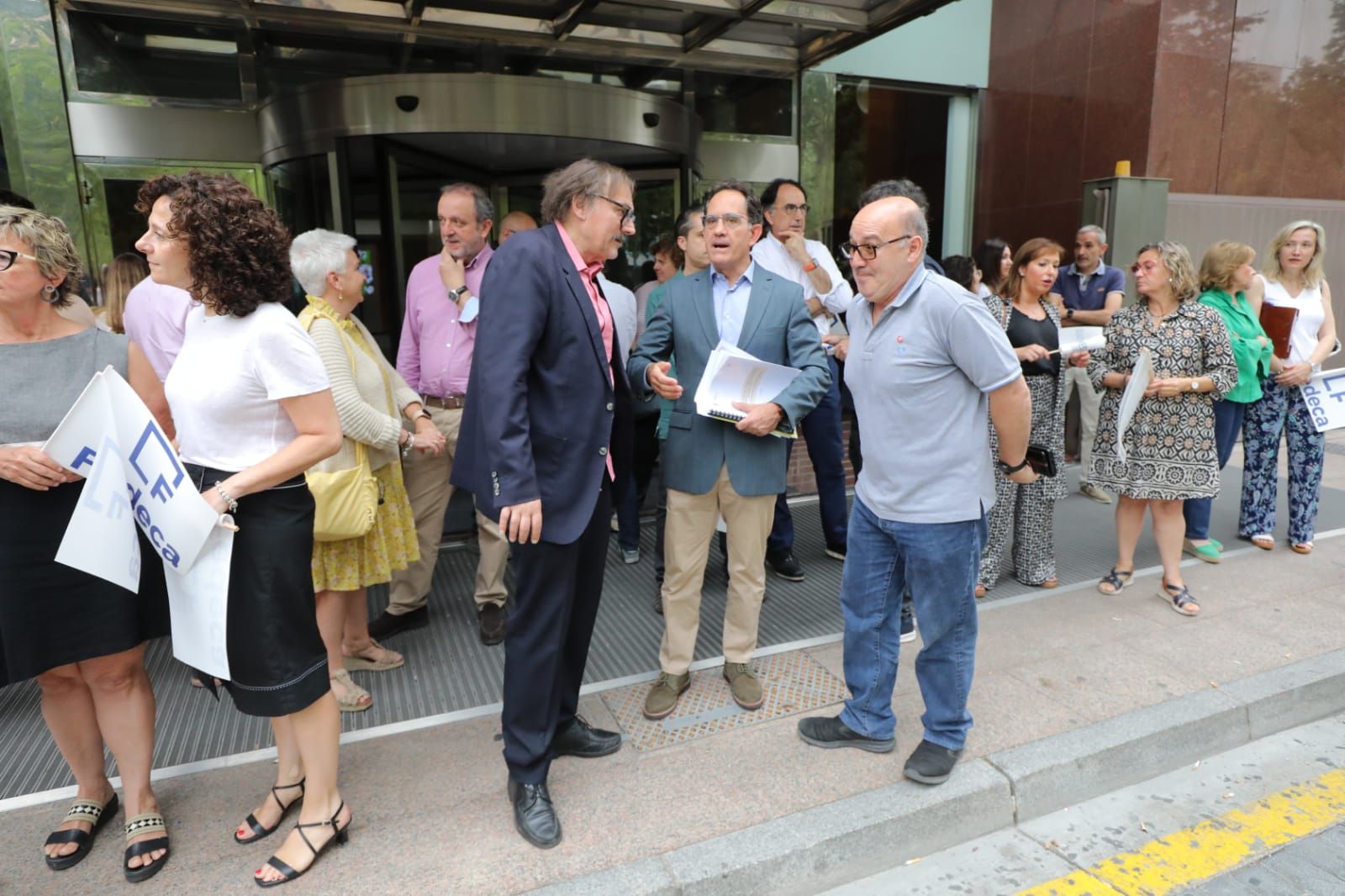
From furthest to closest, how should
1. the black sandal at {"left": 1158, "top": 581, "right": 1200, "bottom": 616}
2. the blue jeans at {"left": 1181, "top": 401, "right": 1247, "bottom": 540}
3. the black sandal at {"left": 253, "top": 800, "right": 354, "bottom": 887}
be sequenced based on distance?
the blue jeans at {"left": 1181, "top": 401, "right": 1247, "bottom": 540}
the black sandal at {"left": 1158, "top": 581, "right": 1200, "bottom": 616}
the black sandal at {"left": 253, "top": 800, "right": 354, "bottom": 887}

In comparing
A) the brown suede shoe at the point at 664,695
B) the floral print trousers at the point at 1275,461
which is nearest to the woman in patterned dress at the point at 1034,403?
the floral print trousers at the point at 1275,461

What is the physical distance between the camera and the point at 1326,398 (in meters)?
5.14

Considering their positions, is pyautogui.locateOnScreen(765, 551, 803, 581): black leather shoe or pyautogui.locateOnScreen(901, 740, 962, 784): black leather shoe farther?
pyautogui.locateOnScreen(765, 551, 803, 581): black leather shoe

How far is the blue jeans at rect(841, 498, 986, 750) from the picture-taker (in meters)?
2.75

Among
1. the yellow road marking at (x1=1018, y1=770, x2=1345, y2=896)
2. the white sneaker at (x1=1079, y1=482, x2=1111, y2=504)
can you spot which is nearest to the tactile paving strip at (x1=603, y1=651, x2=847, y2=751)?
the yellow road marking at (x1=1018, y1=770, x2=1345, y2=896)

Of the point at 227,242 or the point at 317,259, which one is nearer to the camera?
the point at 227,242

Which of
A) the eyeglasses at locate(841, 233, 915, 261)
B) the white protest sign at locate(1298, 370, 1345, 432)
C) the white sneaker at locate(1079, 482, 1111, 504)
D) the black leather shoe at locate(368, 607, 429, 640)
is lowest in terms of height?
the white sneaker at locate(1079, 482, 1111, 504)

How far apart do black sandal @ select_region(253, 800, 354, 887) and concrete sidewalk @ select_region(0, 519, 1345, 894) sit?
0.03 metres

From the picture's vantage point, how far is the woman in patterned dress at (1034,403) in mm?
4348

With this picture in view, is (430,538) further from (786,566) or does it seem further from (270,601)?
(786,566)

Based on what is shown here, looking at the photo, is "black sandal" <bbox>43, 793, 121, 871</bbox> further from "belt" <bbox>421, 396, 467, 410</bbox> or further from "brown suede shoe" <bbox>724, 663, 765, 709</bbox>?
"brown suede shoe" <bbox>724, 663, 765, 709</bbox>

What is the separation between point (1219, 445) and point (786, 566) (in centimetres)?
307

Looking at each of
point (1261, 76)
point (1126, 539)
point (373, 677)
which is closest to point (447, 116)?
point (373, 677)

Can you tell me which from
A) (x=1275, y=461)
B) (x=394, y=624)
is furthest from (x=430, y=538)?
(x=1275, y=461)
